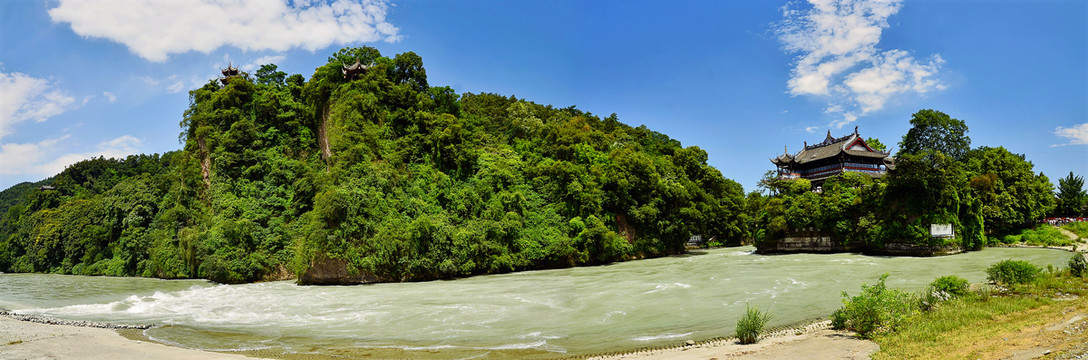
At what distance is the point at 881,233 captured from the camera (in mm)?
30250

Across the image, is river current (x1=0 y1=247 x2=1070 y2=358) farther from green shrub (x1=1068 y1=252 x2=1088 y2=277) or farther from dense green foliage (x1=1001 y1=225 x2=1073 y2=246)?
dense green foliage (x1=1001 y1=225 x2=1073 y2=246)

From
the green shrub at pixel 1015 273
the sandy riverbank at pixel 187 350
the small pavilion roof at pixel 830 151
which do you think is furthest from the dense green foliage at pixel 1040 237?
the sandy riverbank at pixel 187 350

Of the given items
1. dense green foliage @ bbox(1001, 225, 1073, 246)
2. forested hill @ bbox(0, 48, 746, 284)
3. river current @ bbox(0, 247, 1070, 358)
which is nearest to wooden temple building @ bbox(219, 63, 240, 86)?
forested hill @ bbox(0, 48, 746, 284)

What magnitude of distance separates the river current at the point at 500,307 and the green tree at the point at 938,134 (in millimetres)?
20466

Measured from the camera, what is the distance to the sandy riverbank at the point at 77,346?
10.0m

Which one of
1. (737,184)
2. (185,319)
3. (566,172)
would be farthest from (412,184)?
(737,184)

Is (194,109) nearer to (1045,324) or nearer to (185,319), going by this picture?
(185,319)

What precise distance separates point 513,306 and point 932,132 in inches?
1817

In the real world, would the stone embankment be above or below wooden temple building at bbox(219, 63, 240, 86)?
below

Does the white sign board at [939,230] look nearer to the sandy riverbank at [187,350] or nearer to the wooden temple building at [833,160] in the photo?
the wooden temple building at [833,160]

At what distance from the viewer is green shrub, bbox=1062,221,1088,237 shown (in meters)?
31.1

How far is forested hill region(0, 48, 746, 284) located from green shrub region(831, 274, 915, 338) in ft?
68.0

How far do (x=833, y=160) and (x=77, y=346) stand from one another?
48724mm

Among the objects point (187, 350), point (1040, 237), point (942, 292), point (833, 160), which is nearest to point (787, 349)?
point (942, 292)
